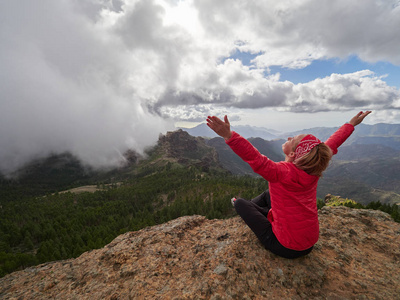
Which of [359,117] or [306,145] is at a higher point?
[359,117]

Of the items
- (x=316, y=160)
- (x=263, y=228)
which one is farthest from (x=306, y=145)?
(x=263, y=228)

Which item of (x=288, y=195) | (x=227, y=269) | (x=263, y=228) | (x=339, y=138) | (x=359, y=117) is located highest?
(x=359, y=117)

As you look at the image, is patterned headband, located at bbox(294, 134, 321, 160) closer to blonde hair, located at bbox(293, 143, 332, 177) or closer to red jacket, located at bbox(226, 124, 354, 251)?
blonde hair, located at bbox(293, 143, 332, 177)

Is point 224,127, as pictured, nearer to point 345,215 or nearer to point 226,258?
point 226,258

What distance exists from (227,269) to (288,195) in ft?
11.6

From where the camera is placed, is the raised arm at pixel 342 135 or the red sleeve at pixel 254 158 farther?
the raised arm at pixel 342 135

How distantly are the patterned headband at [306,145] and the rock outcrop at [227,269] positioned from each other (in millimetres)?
4146

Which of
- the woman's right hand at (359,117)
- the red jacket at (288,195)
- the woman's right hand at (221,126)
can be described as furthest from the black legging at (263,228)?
the woman's right hand at (359,117)

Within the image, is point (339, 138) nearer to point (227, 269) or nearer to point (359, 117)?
point (359, 117)

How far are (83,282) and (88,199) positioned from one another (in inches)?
6106

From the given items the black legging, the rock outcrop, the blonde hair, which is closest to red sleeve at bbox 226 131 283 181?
the blonde hair

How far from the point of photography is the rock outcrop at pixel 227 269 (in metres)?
5.58

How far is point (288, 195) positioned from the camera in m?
4.99

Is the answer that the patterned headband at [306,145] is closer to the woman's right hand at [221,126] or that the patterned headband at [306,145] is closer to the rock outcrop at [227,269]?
the woman's right hand at [221,126]
